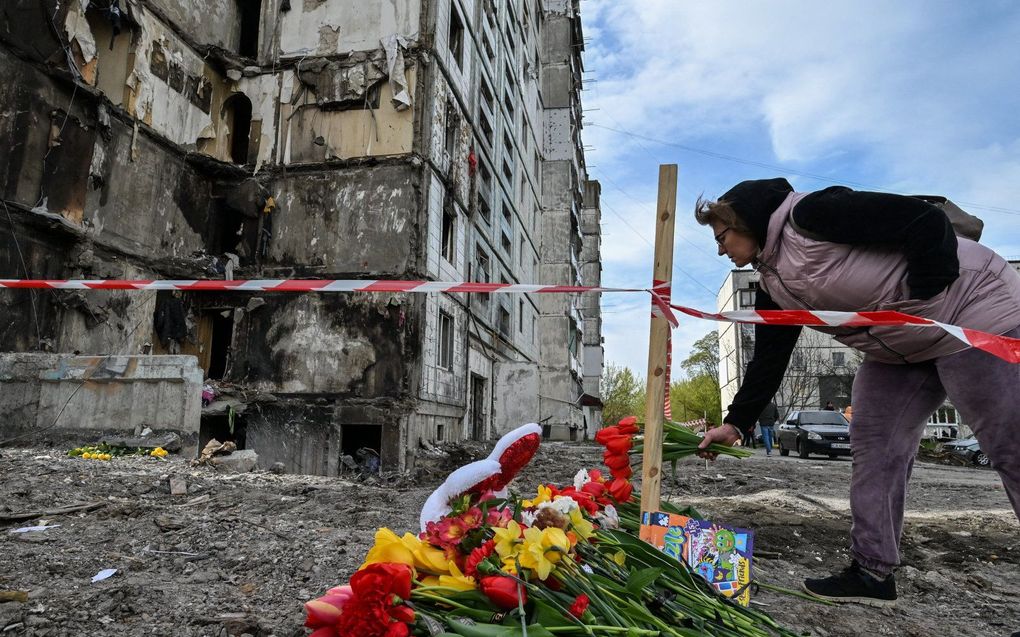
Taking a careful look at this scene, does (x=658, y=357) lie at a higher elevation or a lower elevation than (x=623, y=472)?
higher

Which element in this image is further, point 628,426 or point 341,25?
point 341,25

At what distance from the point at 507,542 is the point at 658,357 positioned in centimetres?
129

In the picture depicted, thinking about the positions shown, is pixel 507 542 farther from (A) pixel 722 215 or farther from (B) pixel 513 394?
(B) pixel 513 394

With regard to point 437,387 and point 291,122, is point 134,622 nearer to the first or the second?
point 437,387

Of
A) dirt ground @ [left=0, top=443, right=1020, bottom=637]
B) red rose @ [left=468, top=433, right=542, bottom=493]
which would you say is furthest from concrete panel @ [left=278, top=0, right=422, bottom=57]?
red rose @ [left=468, top=433, right=542, bottom=493]

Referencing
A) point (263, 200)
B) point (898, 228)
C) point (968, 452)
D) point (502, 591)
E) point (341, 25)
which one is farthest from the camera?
point (968, 452)

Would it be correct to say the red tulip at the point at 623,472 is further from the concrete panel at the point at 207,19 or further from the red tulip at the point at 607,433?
the concrete panel at the point at 207,19

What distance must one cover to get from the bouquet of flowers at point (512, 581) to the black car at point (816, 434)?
1512 cm

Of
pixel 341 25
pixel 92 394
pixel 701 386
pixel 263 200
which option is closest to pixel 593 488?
pixel 92 394

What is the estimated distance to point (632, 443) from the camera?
2.65 meters

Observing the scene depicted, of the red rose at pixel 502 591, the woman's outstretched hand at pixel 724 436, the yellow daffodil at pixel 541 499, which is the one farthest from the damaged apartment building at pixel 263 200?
the red rose at pixel 502 591

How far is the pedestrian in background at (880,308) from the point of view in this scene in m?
2.12

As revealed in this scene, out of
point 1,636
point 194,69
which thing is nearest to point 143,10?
point 194,69

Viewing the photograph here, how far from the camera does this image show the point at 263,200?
14742 millimetres
